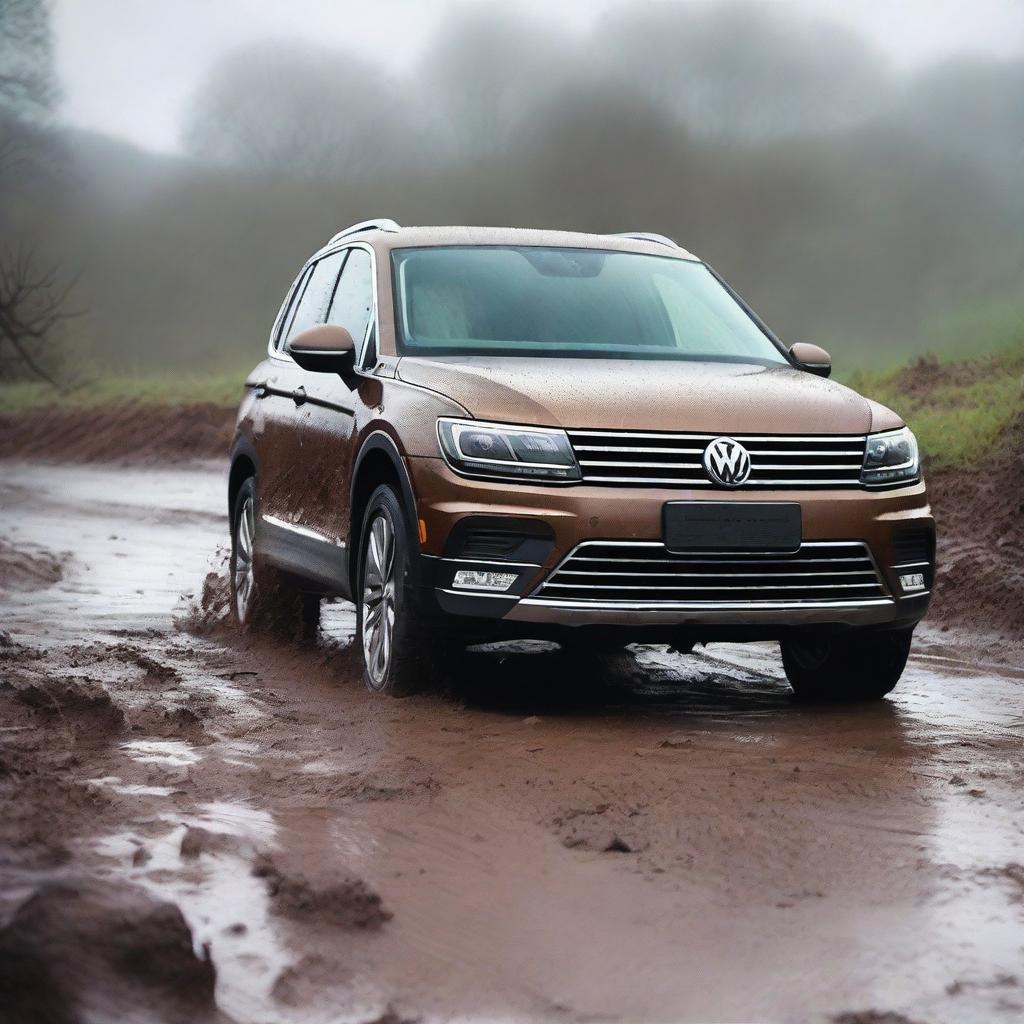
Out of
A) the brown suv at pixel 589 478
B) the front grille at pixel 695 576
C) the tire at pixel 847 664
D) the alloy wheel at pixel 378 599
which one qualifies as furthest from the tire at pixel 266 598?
the front grille at pixel 695 576

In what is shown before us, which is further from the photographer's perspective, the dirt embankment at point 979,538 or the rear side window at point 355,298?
the dirt embankment at point 979,538

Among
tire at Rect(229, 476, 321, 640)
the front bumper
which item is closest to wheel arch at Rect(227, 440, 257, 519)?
tire at Rect(229, 476, 321, 640)

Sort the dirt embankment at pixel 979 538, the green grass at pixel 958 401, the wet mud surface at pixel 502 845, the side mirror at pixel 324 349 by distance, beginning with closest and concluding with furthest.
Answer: the wet mud surface at pixel 502 845, the side mirror at pixel 324 349, the dirt embankment at pixel 979 538, the green grass at pixel 958 401

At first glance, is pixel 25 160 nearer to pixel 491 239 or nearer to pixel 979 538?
pixel 979 538

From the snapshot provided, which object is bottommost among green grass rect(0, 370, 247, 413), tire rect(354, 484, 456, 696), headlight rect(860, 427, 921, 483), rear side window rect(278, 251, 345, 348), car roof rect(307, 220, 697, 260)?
green grass rect(0, 370, 247, 413)

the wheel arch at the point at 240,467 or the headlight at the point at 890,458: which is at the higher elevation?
the headlight at the point at 890,458

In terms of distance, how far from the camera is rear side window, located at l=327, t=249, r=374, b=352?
7592 mm

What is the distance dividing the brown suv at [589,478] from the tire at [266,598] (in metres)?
1.14

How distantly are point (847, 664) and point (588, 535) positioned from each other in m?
1.58

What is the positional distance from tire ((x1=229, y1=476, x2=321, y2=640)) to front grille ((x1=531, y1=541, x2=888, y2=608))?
9.39ft

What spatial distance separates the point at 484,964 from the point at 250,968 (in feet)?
1.57

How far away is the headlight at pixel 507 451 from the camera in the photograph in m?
6.21

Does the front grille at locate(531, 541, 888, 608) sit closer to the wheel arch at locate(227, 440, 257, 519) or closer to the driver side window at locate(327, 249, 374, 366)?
the driver side window at locate(327, 249, 374, 366)

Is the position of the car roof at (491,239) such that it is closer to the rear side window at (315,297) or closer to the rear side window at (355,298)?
the rear side window at (355,298)
